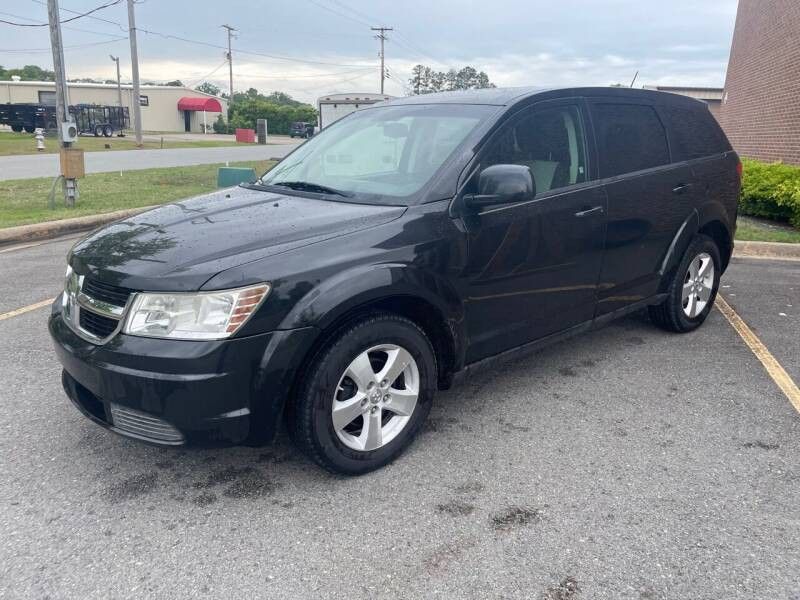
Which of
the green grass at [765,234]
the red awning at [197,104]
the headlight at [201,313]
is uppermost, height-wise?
the red awning at [197,104]

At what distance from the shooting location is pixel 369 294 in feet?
9.50

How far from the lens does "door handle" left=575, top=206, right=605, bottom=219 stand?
3.85 metres

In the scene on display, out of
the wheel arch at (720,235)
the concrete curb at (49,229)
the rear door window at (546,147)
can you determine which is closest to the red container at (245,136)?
the concrete curb at (49,229)

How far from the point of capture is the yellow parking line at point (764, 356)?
4.12 meters

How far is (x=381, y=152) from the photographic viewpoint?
3879 millimetres

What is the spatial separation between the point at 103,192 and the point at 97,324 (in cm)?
1171

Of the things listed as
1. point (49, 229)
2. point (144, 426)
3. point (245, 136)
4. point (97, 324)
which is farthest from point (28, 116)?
point (144, 426)

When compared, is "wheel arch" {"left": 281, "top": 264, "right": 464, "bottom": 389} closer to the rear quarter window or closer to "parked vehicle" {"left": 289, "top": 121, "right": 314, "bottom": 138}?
the rear quarter window

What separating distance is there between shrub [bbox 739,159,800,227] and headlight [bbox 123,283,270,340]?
8828mm

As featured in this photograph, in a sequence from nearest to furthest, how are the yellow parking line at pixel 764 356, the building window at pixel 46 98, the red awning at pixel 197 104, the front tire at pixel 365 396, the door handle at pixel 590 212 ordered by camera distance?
the front tire at pixel 365 396 < the door handle at pixel 590 212 < the yellow parking line at pixel 764 356 < the building window at pixel 46 98 < the red awning at pixel 197 104

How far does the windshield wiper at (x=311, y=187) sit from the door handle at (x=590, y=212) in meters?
1.34

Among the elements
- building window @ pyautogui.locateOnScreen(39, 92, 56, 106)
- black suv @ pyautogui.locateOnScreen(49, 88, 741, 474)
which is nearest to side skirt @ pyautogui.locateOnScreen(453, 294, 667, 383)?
black suv @ pyautogui.locateOnScreen(49, 88, 741, 474)

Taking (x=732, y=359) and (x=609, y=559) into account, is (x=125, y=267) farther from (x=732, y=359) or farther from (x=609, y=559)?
(x=732, y=359)

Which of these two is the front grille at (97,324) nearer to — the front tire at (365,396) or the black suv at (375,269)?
the black suv at (375,269)
